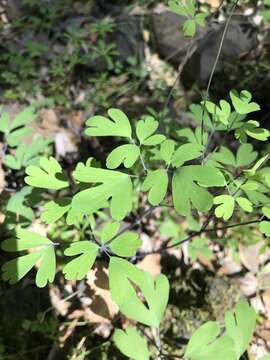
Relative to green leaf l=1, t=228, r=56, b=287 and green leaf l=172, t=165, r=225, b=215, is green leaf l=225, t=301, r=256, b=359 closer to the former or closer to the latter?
green leaf l=172, t=165, r=225, b=215

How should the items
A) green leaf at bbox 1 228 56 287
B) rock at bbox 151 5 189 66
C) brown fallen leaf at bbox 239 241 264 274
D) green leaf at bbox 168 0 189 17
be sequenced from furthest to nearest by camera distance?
rock at bbox 151 5 189 66 → brown fallen leaf at bbox 239 241 264 274 → green leaf at bbox 168 0 189 17 → green leaf at bbox 1 228 56 287

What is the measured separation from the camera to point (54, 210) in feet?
5.16

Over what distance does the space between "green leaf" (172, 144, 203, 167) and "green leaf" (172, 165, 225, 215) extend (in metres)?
→ 0.03

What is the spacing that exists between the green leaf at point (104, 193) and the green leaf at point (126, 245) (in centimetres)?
12

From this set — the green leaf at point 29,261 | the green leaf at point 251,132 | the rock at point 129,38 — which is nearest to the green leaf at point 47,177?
the green leaf at point 29,261

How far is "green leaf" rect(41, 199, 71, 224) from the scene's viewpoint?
5.07 ft

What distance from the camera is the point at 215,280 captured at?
233 cm

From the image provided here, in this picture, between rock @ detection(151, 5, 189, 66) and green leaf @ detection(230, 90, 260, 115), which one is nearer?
green leaf @ detection(230, 90, 260, 115)

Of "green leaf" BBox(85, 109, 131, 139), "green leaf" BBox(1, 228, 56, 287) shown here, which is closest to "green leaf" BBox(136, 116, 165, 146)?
"green leaf" BBox(85, 109, 131, 139)

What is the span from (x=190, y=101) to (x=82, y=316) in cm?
200

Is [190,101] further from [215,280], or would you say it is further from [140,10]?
[215,280]

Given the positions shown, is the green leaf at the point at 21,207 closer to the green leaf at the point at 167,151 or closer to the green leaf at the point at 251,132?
the green leaf at the point at 167,151

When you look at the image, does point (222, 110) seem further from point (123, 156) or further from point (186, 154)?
point (123, 156)

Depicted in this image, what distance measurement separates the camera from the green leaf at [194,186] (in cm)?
133
